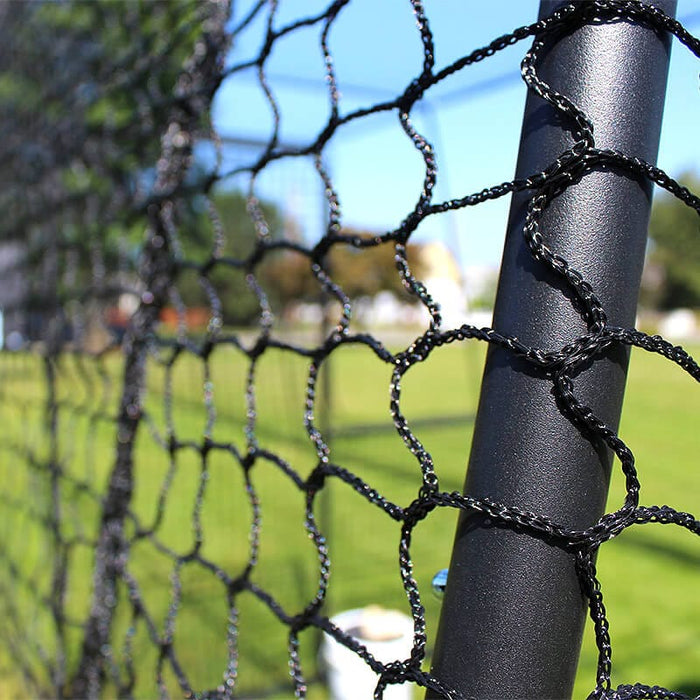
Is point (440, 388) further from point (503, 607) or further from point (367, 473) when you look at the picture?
point (503, 607)

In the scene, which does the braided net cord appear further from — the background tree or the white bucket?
the background tree

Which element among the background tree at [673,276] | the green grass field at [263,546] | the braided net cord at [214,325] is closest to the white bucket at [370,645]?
the green grass field at [263,546]

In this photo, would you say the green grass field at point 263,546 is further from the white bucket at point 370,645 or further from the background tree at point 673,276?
the background tree at point 673,276

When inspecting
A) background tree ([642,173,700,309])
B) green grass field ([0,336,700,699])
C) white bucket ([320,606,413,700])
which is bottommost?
white bucket ([320,606,413,700])

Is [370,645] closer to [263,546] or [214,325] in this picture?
[214,325]

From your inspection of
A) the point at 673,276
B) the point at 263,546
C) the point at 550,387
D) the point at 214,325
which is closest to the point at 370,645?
the point at 214,325

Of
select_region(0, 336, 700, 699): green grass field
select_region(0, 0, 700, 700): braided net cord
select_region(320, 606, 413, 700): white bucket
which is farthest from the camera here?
select_region(0, 336, 700, 699): green grass field

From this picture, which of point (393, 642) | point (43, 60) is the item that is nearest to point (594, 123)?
point (393, 642)

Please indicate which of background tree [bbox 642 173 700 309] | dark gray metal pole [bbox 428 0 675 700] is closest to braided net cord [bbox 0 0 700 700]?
dark gray metal pole [bbox 428 0 675 700]

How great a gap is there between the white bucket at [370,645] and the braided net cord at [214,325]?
50 cm

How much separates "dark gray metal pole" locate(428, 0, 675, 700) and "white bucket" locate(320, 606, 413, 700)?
1.29 m

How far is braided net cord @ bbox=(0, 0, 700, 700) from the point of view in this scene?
50 centimetres

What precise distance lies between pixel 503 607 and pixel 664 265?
17293 mm

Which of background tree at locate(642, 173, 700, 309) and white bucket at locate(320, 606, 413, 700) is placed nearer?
white bucket at locate(320, 606, 413, 700)
